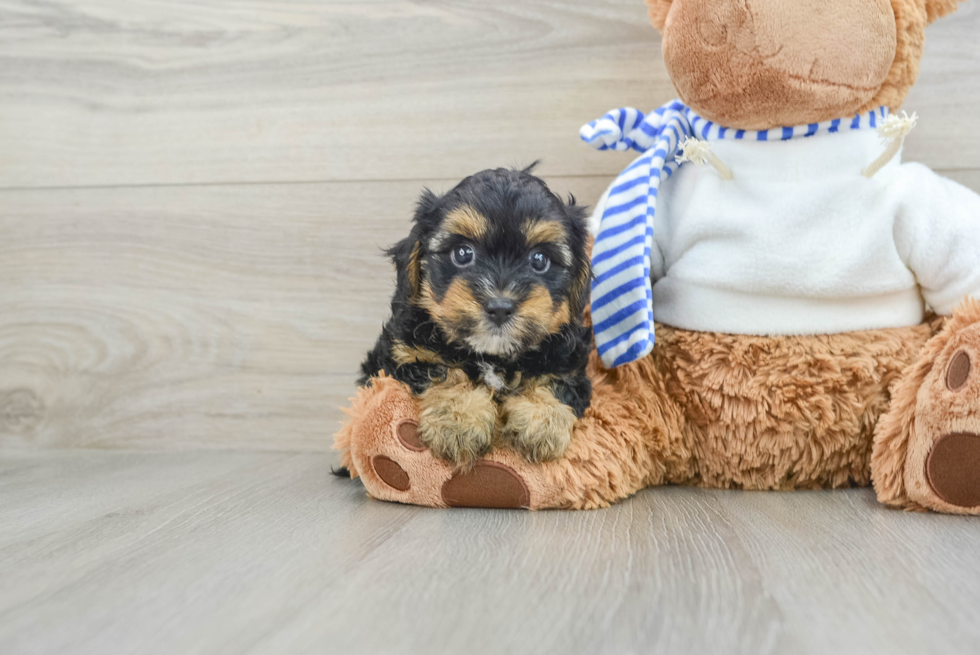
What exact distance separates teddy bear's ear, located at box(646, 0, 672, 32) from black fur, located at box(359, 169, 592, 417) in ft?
1.37

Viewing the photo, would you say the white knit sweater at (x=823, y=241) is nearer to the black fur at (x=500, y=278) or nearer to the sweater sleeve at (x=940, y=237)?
the sweater sleeve at (x=940, y=237)

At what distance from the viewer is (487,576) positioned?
37.4 inches

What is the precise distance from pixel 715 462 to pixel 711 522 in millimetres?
259

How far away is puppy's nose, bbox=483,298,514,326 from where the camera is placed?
44.4 inches

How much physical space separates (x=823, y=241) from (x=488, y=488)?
736mm

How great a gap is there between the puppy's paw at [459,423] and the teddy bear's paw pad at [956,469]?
69 cm

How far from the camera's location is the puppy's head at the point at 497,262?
3.79 feet

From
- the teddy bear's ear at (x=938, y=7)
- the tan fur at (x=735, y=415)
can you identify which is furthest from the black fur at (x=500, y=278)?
the teddy bear's ear at (x=938, y=7)

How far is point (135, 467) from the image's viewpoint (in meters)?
1.80

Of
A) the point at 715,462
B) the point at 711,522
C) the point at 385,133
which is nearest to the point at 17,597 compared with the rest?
the point at 711,522

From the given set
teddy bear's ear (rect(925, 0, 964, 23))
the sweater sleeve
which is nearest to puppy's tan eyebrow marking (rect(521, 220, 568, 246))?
the sweater sleeve

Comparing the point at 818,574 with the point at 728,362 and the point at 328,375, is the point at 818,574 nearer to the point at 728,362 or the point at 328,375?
the point at 728,362

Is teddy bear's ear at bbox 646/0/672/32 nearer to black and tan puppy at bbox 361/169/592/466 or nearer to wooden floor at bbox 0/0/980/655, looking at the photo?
wooden floor at bbox 0/0/980/655

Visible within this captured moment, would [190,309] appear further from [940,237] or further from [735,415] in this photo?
[940,237]
